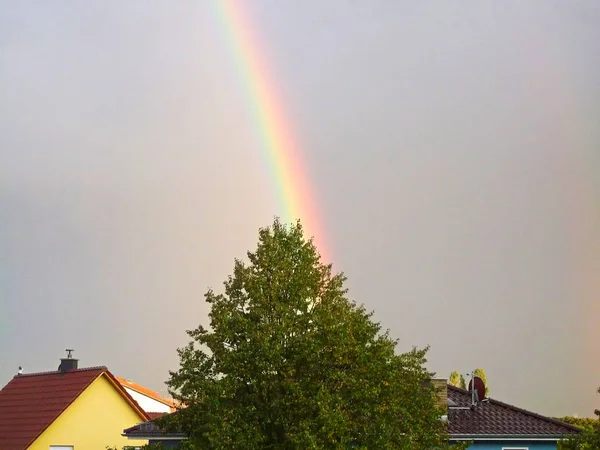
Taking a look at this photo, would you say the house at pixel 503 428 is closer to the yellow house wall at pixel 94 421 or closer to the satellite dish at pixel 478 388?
the satellite dish at pixel 478 388

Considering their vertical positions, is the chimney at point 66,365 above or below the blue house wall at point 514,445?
above

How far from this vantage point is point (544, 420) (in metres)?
37.2

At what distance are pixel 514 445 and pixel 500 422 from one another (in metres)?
1.21

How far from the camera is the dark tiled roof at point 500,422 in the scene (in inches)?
1409

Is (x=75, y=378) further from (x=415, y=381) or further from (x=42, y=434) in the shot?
(x=415, y=381)

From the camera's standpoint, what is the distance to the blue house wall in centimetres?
3575

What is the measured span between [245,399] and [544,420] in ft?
62.3

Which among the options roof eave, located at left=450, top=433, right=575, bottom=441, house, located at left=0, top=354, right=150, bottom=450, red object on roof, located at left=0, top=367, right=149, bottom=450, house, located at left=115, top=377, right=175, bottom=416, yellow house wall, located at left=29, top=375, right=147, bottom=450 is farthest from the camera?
house, located at left=115, top=377, right=175, bottom=416

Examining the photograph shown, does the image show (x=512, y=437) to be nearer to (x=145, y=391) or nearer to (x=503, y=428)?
(x=503, y=428)

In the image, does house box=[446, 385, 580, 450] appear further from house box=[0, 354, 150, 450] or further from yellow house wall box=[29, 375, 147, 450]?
yellow house wall box=[29, 375, 147, 450]

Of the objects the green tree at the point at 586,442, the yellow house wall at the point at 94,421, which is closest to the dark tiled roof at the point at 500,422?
the green tree at the point at 586,442

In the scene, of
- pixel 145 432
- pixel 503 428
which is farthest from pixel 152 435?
pixel 503 428

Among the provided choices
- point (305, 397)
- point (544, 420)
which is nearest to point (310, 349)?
point (305, 397)

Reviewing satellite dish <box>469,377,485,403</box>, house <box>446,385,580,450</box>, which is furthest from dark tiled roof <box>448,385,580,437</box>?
satellite dish <box>469,377,485,403</box>
